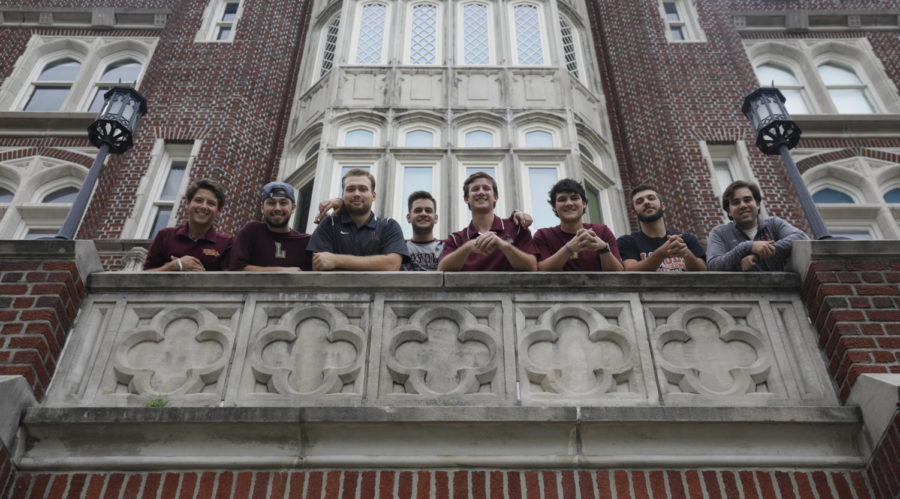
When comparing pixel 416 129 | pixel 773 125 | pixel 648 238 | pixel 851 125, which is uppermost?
pixel 851 125

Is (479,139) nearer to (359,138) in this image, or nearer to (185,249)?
(359,138)

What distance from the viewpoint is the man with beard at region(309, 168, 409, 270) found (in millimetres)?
5184

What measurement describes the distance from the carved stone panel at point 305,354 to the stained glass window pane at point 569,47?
9954 millimetres

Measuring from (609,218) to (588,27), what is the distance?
17.1 ft

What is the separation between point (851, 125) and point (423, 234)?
32.8 feet

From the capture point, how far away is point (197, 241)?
5770 mm

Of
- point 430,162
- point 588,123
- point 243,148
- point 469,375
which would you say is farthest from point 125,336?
point 588,123

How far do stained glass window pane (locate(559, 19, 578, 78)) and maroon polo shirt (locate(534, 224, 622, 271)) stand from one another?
8.62 m

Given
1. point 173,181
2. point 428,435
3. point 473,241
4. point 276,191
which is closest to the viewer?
point 428,435

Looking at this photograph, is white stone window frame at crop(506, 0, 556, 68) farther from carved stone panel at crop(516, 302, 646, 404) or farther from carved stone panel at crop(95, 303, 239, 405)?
carved stone panel at crop(95, 303, 239, 405)

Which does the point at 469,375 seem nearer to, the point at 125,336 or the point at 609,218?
the point at 125,336

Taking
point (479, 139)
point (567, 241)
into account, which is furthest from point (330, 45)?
point (567, 241)

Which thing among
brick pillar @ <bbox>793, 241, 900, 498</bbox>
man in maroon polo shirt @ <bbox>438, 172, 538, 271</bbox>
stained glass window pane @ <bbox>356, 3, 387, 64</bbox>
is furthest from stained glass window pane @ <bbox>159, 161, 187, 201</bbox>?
brick pillar @ <bbox>793, 241, 900, 498</bbox>

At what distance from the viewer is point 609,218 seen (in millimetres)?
11797
